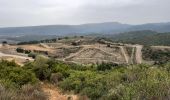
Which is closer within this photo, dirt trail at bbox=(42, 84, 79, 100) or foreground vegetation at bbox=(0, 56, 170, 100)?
foreground vegetation at bbox=(0, 56, 170, 100)

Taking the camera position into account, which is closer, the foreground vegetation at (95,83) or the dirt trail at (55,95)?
the foreground vegetation at (95,83)

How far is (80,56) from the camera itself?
96188mm

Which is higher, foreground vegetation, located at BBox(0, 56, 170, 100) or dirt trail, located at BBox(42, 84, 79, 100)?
foreground vegetation, located at BBox(0, 56, 170, 100)

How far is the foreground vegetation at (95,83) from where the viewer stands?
45.7ft

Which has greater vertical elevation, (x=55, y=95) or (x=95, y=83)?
(x=95, y=83)

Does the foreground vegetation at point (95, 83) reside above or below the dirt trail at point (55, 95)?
above

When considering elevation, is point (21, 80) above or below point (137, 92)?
below

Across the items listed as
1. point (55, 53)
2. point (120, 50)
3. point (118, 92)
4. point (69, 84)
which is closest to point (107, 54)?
point (120, 50)

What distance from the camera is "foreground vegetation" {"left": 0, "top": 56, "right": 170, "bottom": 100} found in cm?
1392

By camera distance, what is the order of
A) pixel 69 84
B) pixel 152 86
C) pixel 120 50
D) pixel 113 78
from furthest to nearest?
pixel 120 50
pixel 69 84
pixel 113 78
pixel 152 86

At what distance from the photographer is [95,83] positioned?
2423cm

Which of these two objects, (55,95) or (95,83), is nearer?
(55,95)

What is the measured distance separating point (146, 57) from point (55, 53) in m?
24.3

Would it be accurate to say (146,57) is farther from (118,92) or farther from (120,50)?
(118,92)
